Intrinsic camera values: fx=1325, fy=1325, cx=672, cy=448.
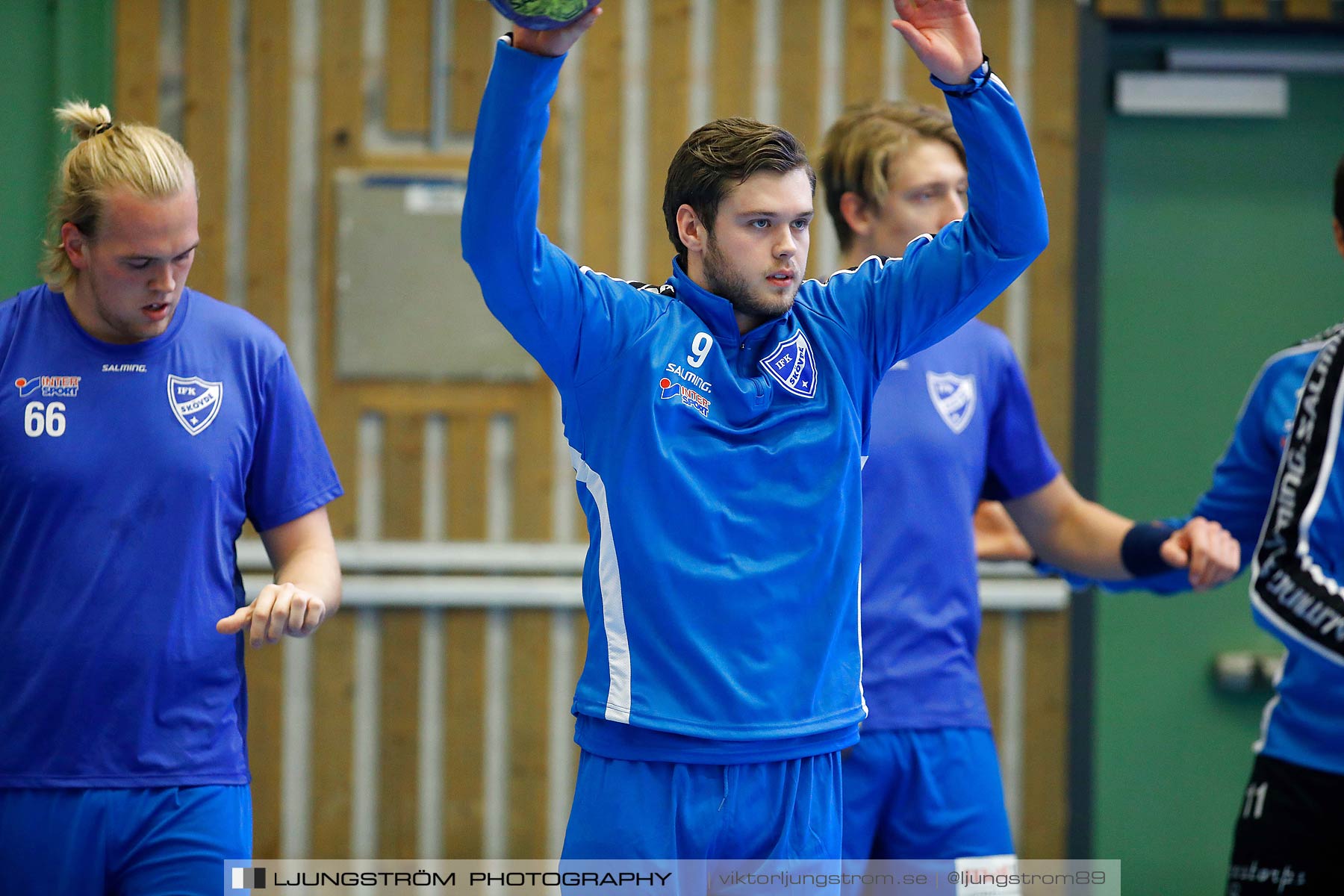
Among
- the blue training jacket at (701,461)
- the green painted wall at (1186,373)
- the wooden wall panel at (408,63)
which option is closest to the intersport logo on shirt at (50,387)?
the blue training jacket at (701,461)

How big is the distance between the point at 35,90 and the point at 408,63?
131 centimetres

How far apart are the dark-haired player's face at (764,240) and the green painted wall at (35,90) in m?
3.42

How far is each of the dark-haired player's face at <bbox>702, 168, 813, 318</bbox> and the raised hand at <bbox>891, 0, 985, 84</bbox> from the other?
0.90 feet

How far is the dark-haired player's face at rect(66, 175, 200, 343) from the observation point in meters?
2.24

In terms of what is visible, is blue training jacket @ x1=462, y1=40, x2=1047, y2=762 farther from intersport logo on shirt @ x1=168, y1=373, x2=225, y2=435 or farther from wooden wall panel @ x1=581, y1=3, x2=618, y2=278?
wooden wall panel @ x1=581, y1=3, x2=618, y2=278

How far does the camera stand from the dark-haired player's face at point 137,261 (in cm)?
224

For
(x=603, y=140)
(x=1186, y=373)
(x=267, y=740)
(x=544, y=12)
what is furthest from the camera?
(x=1186, y=373)

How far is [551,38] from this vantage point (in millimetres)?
1820

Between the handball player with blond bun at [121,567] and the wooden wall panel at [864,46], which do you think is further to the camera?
the wooden wall panel at [864,46]

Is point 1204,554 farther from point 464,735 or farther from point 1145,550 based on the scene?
point 464,735

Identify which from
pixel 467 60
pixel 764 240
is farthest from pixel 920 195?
pixel 467 60

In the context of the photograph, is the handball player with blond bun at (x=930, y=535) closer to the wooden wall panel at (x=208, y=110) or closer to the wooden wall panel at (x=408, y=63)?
the wooden wall panel at (x=408, y=63)

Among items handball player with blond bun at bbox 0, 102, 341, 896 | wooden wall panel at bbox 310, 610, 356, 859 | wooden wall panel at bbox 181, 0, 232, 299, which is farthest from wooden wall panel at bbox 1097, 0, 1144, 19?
handball player with blond bun at bbox 0, 102, 341, 896

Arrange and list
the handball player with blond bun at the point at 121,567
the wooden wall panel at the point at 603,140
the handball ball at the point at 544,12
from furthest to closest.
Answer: the wooden wall panel at the point at 603,140 → the handball player with blond bun at the point at 121,567 → the handball ball at the point at 544,12
